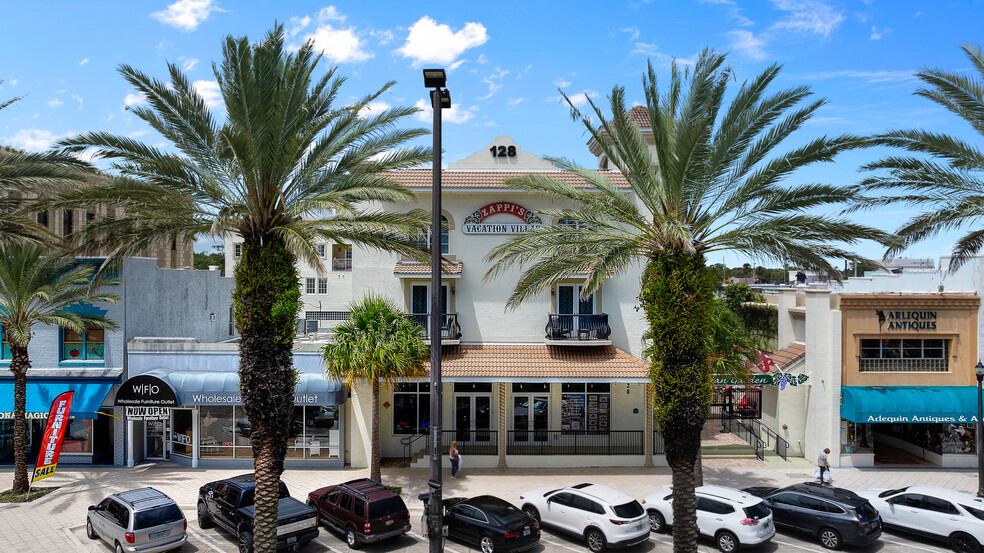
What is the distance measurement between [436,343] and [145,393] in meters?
14.4

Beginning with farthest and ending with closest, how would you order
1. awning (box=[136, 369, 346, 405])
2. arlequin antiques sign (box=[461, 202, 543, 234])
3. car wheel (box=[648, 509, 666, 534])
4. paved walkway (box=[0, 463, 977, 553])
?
arlequin antiques sign (box=[461, 202, 543, 234]) → awning (box=[136, 369, 346, 405]) → paved walkway (box=[0, 463, 977, 553]) → car wheel (box=[648, 509, 666, 534])

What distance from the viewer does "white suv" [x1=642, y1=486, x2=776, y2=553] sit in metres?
15.0

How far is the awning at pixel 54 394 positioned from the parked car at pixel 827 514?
2182 cm

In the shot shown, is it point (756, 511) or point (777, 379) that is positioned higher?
point (777, 379)

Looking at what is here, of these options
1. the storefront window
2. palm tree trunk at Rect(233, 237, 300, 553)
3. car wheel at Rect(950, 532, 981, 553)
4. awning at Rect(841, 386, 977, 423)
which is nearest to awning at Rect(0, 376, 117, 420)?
the storefront window

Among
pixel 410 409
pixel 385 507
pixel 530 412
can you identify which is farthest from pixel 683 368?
pixel 410 409

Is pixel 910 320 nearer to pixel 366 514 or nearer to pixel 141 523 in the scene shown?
pixel 366 514

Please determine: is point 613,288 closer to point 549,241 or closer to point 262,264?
point 549,241

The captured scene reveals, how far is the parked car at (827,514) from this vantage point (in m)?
15.4

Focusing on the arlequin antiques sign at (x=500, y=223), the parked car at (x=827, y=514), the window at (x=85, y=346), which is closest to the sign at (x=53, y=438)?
the window at (x=85, y=346)

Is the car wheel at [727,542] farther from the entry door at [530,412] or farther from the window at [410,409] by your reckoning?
the window at [410,409]

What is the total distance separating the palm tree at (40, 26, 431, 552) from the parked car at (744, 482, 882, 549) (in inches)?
475

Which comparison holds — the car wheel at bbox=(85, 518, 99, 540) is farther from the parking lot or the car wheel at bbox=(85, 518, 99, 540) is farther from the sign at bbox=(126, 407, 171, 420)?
the sign at bbox=(126, 407, 171, 420)

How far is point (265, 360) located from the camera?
41.7 ft
